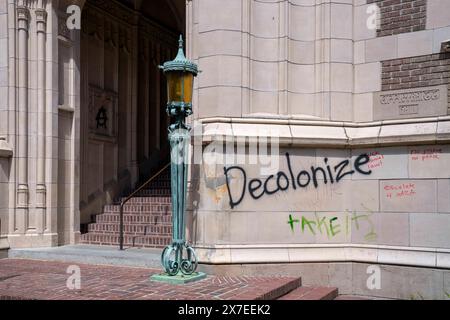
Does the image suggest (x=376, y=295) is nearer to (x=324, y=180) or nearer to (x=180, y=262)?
(x=324, y=180)

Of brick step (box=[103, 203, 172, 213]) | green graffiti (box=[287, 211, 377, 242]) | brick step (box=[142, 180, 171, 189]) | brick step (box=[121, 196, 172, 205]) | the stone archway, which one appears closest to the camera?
green graffiti (box=[287, 211, 377, 242])

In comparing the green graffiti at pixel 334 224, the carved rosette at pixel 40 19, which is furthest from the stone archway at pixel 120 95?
the green graffiti at pixel 334 224

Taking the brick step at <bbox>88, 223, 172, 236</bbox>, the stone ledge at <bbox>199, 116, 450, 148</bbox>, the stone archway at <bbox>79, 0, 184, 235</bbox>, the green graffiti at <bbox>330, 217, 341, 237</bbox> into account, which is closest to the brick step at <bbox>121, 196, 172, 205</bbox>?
the brick step at <bbox>88, 223, 172, 236</bbox>

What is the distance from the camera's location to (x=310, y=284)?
7.41 meters

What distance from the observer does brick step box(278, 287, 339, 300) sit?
670cm

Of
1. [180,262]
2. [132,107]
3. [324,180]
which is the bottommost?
[180,262]

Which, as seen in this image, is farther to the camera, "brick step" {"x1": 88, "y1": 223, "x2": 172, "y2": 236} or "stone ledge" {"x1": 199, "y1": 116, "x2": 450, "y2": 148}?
"brick step" {"x1": 88, "y1": 223, "x2": 172, "y2": 236}

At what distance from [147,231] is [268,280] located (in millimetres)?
3492

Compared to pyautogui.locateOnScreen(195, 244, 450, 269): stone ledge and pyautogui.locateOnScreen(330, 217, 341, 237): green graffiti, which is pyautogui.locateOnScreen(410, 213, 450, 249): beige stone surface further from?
pyautogui.locateOnScreen(330, 217, 341, 237): green graffiti

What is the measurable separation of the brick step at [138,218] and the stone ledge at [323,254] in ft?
8.92

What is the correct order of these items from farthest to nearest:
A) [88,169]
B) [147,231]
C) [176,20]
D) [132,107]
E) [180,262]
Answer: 1. [176,20]
2. [132,107]
3. [88,169]
4. [147,231]
5. [180,262]

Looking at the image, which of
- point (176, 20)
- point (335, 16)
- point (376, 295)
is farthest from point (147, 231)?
point (176, 20)

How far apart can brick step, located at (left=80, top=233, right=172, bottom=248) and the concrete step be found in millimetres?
286

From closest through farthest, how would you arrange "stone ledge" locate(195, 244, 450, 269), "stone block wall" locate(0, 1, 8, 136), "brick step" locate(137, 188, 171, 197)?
"stone ledge" locate(195, 244, 450, 269), "stone block wall" locate(0, 1, 8, 136), "brick step" locate(137, 188, 171, 197)
